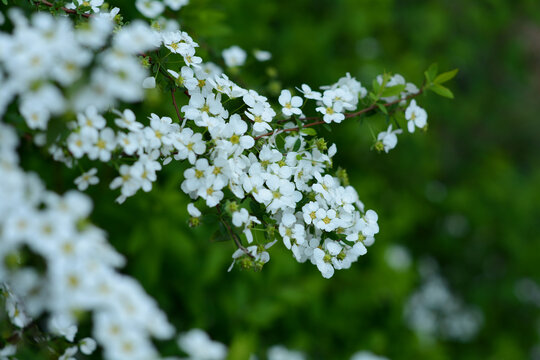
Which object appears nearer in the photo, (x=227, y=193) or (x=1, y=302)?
(x=1, y=302)

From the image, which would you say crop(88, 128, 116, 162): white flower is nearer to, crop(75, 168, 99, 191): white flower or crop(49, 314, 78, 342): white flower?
crop(75, 168, 99, 191): white flower

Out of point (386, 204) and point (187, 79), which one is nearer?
point (187, 79)

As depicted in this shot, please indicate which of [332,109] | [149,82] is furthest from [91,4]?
[332,109]

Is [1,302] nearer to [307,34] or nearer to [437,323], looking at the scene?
[307,34]

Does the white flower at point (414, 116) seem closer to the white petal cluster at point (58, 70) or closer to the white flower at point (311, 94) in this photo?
the white flower at point (311, 94)

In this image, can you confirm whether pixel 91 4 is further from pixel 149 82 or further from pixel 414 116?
pixel 414 116

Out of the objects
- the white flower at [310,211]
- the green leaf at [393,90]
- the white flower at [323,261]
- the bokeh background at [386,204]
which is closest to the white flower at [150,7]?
the bokeh background at [386,204]

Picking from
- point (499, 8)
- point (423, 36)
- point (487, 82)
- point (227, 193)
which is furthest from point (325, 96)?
point (487, 82)
